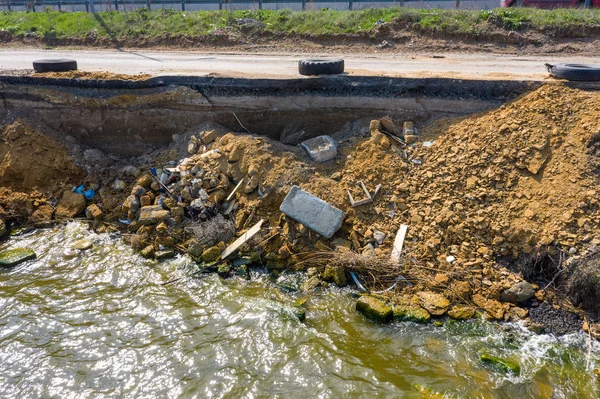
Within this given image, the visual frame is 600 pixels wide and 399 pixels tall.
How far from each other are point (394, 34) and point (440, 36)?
148 cm

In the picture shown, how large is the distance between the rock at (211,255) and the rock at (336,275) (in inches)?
76.1

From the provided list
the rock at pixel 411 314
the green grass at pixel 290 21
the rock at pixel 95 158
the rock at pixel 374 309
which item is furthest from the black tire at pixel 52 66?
the rock at pixel 411 314

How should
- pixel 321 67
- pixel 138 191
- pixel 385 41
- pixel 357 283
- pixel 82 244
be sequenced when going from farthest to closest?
pixel 385 41, pixel 321 67, pixel 138 191, pixel 82 244, pixel 357 283

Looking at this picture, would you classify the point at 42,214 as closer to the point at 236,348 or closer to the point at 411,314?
the point at 236,348

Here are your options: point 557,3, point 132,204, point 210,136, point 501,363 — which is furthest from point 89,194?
point 557,3

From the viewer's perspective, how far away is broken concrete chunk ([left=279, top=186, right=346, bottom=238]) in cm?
752

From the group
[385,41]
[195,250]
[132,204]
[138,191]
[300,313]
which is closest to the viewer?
[300,313]

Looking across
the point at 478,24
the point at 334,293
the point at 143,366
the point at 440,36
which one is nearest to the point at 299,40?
the point at 440,36

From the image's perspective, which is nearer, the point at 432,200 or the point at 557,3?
the point at 432,200

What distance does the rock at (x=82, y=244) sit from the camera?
821 cm

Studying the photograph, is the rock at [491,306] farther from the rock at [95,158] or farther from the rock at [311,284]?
the rock at [95,158]

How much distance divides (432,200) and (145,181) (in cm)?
550

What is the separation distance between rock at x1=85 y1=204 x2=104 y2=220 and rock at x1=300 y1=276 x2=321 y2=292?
4.47 m

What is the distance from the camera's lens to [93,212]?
29.0ft
